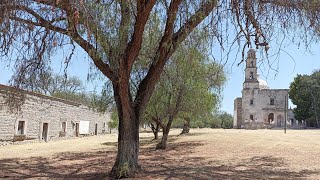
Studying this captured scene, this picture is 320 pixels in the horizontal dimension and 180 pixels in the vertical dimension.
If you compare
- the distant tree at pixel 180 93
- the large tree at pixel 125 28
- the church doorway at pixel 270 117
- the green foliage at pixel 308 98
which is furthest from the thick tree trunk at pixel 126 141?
the church doorway at pixel 270 117

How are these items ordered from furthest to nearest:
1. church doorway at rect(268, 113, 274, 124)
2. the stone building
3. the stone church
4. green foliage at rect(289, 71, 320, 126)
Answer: church doorway at rect(268, 113, 274, 124) < the stone church < green foliage at rect(289, 71, 320, 126) < the stone building

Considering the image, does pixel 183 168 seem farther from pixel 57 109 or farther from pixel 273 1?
pixel 57 109

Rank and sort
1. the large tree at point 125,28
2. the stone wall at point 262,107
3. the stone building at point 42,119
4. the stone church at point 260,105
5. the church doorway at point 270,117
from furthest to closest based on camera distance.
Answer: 1. the church doorway at point 270,117
2. the stone wall at point 262,107
3. the stone church at point 260,105
4. the stone building at point 42,119
5. the large tree at point 125,28

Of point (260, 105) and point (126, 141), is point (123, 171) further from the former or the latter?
point (260, 105)

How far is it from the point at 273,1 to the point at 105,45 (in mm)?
3676

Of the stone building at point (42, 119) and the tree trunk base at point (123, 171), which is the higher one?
the stone building at point (42, 119)

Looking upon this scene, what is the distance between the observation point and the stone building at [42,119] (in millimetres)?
19109

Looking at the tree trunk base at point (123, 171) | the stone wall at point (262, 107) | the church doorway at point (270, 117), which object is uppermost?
the stone wall at point (262, 107)

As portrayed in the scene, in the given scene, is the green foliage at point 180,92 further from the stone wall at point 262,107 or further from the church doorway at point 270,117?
the church doorway at point 270,117

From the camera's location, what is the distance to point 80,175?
30.8ft

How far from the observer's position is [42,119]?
78.5 feet

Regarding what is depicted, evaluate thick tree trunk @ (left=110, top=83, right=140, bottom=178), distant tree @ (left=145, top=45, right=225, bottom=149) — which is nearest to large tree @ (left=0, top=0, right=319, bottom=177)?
thick tree trunk @ (left=110, top=83, right=140, bottom=178)

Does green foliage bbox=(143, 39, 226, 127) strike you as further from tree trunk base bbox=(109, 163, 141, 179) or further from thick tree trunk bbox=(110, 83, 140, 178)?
tree trunk base bbox=(109, 163, 141, 179)

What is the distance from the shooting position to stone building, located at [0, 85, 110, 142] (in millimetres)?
19109
